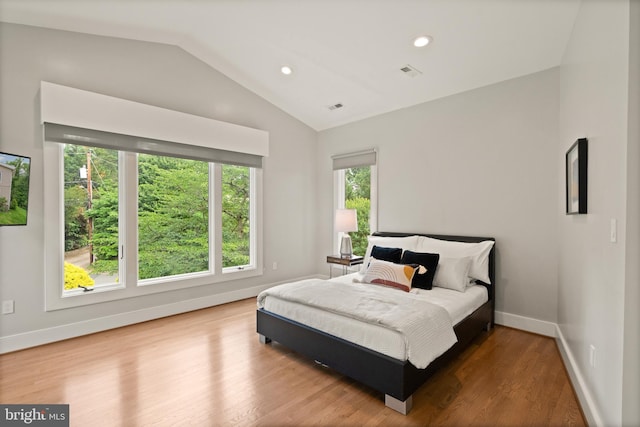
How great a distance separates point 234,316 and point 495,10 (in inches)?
159

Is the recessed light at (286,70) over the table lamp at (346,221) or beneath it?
over

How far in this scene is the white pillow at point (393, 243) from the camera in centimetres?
378

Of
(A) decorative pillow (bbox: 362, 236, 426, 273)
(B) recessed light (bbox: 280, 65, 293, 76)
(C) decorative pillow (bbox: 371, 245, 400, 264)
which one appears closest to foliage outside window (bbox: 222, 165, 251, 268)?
(B) recessed light (bbox: 280, 65, 293, 76)

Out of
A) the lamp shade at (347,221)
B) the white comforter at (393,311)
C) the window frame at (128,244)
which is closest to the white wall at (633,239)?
the white comforter at (393,311)

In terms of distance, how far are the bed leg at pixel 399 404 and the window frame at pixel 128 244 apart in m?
2.91

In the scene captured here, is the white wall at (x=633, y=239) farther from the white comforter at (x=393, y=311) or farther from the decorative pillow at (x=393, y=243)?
the decorative pillow at (x=393, y=243)

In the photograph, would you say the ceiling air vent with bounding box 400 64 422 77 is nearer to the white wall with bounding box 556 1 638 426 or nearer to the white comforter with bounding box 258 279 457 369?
the white wall with bounding box 556 1 638 426

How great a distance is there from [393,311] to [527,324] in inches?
78.5

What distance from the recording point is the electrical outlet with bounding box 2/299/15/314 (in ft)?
9.21

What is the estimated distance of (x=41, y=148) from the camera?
2.97 m

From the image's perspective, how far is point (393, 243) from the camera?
12.9ft

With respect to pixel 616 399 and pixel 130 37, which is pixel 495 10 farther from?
pixel 130 37

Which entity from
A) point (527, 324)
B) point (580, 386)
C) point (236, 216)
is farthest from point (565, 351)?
point (236, 216)

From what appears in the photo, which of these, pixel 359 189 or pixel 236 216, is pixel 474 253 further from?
pixel 236 216
